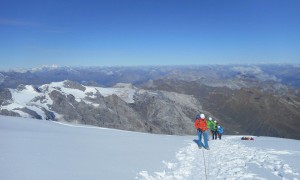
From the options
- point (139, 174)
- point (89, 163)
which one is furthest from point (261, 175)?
point (89, 163)

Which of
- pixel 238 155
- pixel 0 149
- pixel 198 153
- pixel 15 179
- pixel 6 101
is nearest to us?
pixel 15 179

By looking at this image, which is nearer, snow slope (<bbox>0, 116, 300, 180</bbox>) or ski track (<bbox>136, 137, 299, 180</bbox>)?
snow slope (<bbox>0, 116, 300, 180</bbox>)

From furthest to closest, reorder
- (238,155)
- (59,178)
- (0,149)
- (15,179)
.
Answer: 1. (238,155)
2. (0,149)
3. (59,178)
4. (15,179)

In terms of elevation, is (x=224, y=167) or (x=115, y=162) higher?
(x=115, y=162)

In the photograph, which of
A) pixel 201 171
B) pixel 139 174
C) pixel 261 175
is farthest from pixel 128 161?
pixel 261 175

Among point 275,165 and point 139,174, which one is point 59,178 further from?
point 275,165

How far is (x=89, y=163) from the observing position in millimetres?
12000

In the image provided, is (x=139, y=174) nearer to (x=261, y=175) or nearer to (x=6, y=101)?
(x=261, y=175)

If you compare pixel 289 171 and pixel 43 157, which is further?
pixel 289 171

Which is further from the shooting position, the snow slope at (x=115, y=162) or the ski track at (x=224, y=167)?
the ski track at (x=224, y=167)

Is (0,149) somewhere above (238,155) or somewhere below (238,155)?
above

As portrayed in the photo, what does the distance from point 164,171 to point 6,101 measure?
20191 centimetres

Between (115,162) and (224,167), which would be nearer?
(115,162)

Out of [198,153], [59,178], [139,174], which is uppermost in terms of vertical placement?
[59,178]
